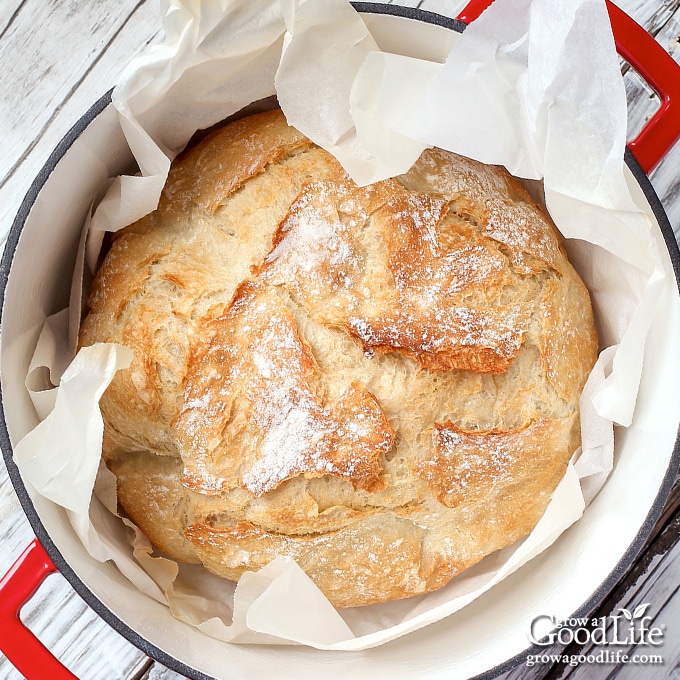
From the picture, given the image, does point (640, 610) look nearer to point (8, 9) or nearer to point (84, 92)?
point (84, 92)

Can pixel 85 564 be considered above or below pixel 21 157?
below

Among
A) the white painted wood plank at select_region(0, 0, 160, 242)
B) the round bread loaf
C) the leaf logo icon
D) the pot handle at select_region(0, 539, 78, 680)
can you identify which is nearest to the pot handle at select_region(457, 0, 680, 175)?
the round bread loaf

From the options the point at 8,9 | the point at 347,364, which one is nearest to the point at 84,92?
the point at 8,9

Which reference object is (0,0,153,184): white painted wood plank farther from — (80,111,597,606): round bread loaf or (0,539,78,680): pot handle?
(0,539,78,680): pot handle

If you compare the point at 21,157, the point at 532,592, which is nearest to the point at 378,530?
the point at 532,592

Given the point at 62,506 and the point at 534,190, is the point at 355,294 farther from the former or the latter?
the point at 62,506

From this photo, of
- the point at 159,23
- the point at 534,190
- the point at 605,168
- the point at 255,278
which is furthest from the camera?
the point at 159,23

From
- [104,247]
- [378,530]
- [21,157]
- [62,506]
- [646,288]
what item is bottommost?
[378,530]

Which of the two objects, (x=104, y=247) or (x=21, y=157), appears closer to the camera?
(x=104, y=247)
